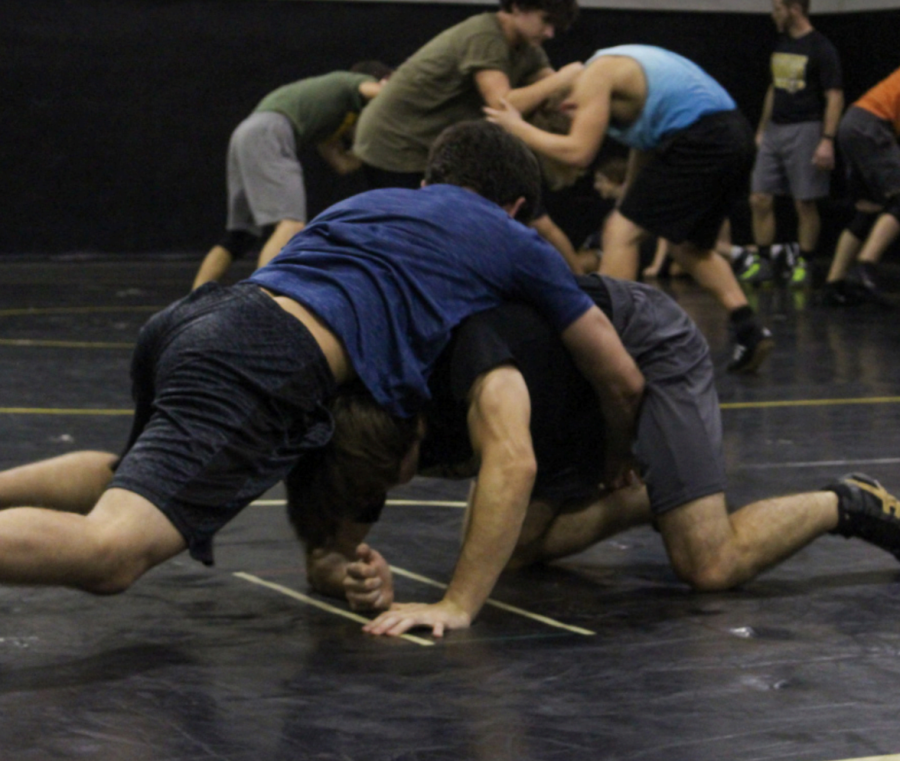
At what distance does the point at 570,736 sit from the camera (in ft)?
7.41

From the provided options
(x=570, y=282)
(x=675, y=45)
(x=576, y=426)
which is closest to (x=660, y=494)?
(x=576, y=426)

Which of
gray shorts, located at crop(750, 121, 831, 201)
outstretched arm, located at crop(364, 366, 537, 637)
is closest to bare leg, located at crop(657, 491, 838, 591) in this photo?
outstretched arm, located at crop(364, 366, 537, 637)

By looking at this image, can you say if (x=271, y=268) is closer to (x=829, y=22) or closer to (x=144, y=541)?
(x=144, y=541)

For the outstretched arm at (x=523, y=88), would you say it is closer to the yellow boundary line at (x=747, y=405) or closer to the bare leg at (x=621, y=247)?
the bare leg at (x=621, y=247)

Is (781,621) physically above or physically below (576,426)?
below

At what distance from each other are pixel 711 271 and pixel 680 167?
1.32 feet

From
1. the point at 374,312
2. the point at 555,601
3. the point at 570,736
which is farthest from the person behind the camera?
the point at 555,601

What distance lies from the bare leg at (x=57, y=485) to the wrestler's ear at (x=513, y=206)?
35.4 inches

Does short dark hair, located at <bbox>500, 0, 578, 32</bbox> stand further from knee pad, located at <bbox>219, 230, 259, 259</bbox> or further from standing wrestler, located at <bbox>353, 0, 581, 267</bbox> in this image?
knee pad, located at <bbox>219, 230, 259, 259</bbox>

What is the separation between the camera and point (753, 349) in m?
5.91

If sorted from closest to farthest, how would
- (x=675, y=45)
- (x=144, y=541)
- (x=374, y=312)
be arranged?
1. (x=144, y=541)
2. (x=374, y=312)
3. (x=675, y=45)

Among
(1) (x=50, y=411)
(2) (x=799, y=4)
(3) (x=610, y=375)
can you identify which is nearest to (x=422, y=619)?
(3) (x=610, y=375)

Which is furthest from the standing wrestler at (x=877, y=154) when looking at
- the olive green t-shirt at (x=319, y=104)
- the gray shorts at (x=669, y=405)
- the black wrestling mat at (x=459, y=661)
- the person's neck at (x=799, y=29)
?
the gray shorts at (x=669, y=405)

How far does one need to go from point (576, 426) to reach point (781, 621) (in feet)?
1.74
